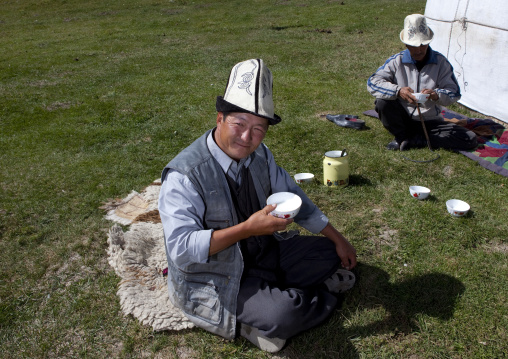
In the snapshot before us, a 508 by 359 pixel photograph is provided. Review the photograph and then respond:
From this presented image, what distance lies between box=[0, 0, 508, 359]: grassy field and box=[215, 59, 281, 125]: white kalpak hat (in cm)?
154

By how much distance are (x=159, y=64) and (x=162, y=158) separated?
6057mm

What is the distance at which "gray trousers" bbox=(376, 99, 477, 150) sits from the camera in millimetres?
5223

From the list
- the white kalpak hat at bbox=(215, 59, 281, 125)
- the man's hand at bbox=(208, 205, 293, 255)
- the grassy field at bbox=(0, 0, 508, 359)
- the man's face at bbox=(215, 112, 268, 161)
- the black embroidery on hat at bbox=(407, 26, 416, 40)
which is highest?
the white kalpak hat at bbox=(215, 59, 281, 125)

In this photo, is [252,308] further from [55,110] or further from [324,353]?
[55,110]

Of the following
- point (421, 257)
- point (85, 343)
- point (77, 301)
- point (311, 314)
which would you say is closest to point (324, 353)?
point (311, 314)

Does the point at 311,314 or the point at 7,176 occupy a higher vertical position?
the point at 311,314

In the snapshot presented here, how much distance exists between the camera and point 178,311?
293 cm

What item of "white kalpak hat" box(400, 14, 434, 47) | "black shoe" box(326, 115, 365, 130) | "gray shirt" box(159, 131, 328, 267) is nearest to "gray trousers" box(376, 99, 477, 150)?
"black shoe" box(326, 115, 365, 130)

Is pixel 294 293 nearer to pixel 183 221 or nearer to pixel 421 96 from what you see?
pixel 183 221

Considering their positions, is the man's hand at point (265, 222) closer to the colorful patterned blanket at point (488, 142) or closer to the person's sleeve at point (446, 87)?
the colorful patterned blanket at point (488, 142)

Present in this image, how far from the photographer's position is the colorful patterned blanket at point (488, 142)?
480 centimetres

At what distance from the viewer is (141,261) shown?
347cm

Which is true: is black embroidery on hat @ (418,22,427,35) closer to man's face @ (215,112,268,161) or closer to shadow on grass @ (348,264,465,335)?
shadow on grass @ (348,264,465,335)

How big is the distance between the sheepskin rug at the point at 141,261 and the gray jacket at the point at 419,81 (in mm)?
3132
